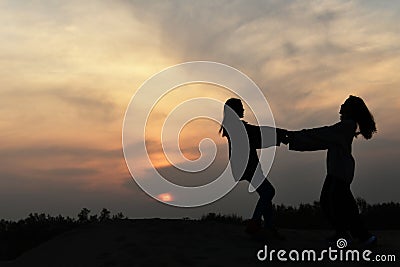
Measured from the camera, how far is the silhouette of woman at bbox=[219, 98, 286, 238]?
406 inches

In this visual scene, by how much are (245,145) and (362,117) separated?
2028mm

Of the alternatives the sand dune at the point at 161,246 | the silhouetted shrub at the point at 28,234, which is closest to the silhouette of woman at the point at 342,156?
the sand dune at the point at 161,246

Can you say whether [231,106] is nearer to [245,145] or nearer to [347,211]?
[245,145]

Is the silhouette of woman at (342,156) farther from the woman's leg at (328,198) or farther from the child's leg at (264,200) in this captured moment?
the child's leg at (264,200)

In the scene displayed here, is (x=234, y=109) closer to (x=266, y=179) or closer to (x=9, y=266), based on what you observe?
(x=266, y=179)

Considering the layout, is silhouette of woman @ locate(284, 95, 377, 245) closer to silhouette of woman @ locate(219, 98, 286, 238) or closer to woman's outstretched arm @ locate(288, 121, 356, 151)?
woman's outstretched arm @ locate(288, 121, 356, 151)

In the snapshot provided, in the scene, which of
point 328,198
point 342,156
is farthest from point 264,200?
point 342,156

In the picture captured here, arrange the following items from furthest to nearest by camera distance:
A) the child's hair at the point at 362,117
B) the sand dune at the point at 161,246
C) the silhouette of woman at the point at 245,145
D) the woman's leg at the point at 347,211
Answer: the child's hair at the point at 362,117, the woman's leg at the point at 347,211, the silhouette of woman at the point at 245,145, the sand dune at the point at 161,246

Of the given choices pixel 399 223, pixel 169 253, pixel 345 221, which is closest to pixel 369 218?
pixel 399 223

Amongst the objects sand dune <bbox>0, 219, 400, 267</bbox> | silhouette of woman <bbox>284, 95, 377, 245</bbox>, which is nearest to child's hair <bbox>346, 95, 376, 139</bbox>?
silhouette of woman <bbox>284, 95, 377, 245</bbox>

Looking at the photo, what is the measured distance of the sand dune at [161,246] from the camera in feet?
33.3

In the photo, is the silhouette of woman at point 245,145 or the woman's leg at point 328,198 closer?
the silhouette of woman at point 245,145

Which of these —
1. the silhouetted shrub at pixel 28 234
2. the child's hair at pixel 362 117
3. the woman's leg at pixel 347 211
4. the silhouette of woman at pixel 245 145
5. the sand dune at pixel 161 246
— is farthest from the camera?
the silhouetted shrub at pixel 28 234

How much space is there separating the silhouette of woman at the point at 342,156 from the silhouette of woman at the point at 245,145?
24.0 inches
